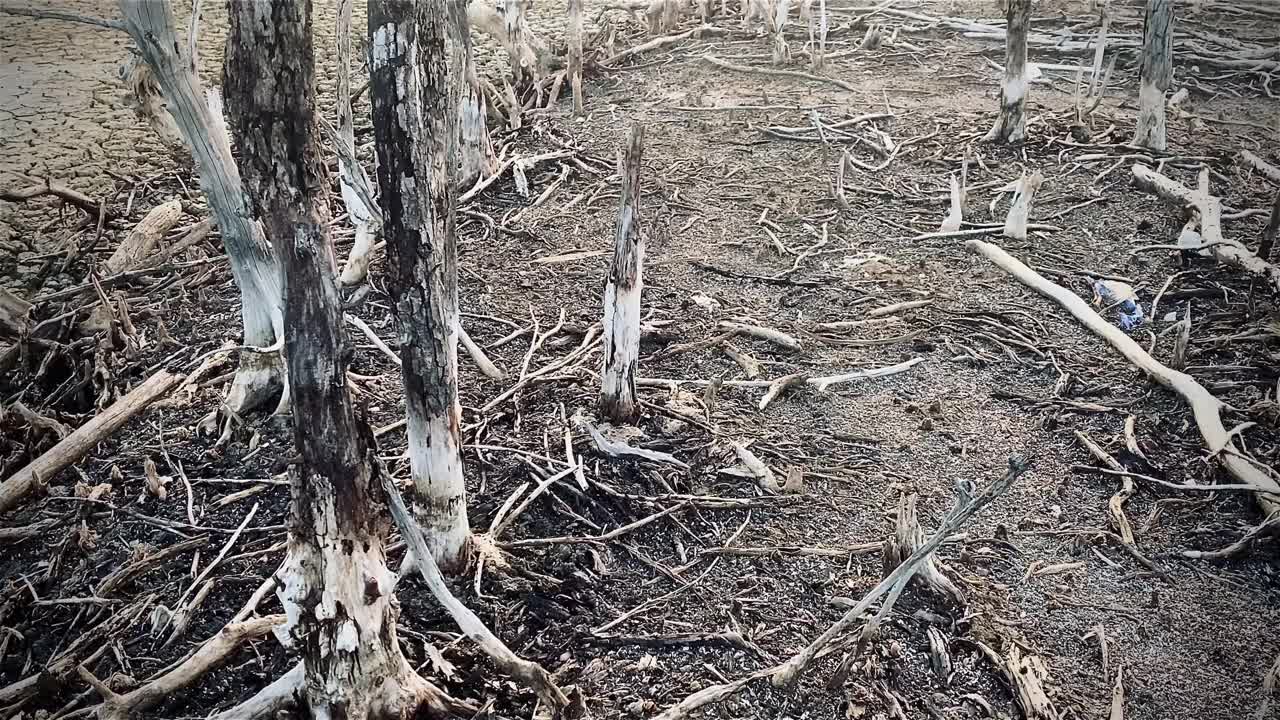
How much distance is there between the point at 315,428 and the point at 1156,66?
7021 millimetres

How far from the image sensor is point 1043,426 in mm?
4570

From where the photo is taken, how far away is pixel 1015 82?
7.29 m

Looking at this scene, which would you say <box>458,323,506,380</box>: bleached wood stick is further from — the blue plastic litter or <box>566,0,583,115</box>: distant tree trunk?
<box>566,0,583,115</box>: distant tree trunk

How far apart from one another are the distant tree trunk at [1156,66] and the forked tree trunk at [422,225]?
6096mm

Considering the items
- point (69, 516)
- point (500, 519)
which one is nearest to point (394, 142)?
point (500, 519)

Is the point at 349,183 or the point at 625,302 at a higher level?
the point at 349,183

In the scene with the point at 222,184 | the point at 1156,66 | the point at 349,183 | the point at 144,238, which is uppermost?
the point at 1156,66

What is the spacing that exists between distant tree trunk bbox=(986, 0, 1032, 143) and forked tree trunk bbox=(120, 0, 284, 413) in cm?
567

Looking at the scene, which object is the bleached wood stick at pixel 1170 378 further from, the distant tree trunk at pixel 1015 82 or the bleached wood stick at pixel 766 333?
the distant tree trunk at pixel 1015 82

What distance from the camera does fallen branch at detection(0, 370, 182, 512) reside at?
3.94 metres

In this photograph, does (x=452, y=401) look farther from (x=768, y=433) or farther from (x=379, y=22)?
(x=768, y=433)

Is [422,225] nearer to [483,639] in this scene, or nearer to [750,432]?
[483,639]

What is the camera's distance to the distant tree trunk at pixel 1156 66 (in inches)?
276

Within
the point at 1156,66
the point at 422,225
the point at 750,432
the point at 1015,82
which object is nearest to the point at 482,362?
the point at 750,432
